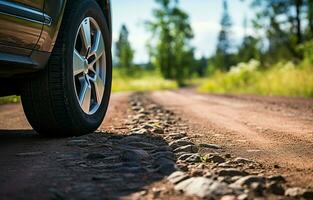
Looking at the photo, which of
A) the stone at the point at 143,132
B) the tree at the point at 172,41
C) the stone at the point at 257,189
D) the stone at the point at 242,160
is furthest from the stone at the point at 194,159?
the tree at the point at 172,41

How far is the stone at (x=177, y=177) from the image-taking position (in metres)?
1.94

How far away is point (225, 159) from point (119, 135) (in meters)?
1.24

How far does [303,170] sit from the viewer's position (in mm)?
2227

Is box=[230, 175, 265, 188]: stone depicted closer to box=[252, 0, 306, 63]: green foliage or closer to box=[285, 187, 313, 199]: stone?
box=[285, 187, 313, 199]: stone

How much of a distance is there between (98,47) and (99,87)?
33cm

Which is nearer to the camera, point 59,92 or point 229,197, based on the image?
point 229,197

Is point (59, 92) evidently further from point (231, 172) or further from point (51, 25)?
point (231, 172)

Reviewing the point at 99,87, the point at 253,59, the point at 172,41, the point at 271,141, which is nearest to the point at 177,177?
the point at 271,141

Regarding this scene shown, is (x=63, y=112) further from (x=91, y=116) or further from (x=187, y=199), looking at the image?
(x=187, y=199)

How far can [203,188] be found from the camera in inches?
70.0

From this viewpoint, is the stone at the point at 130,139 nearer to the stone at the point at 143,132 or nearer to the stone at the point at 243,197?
the stone at the point at 143,132

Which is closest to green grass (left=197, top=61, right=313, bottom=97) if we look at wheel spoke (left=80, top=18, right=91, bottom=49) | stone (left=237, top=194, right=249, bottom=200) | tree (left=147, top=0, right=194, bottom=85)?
wheel spoke (left=80, top=18, right=91, bottom=49)

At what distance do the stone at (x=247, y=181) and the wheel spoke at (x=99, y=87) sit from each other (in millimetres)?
1956

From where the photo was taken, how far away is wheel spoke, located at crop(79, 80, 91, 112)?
329cm
